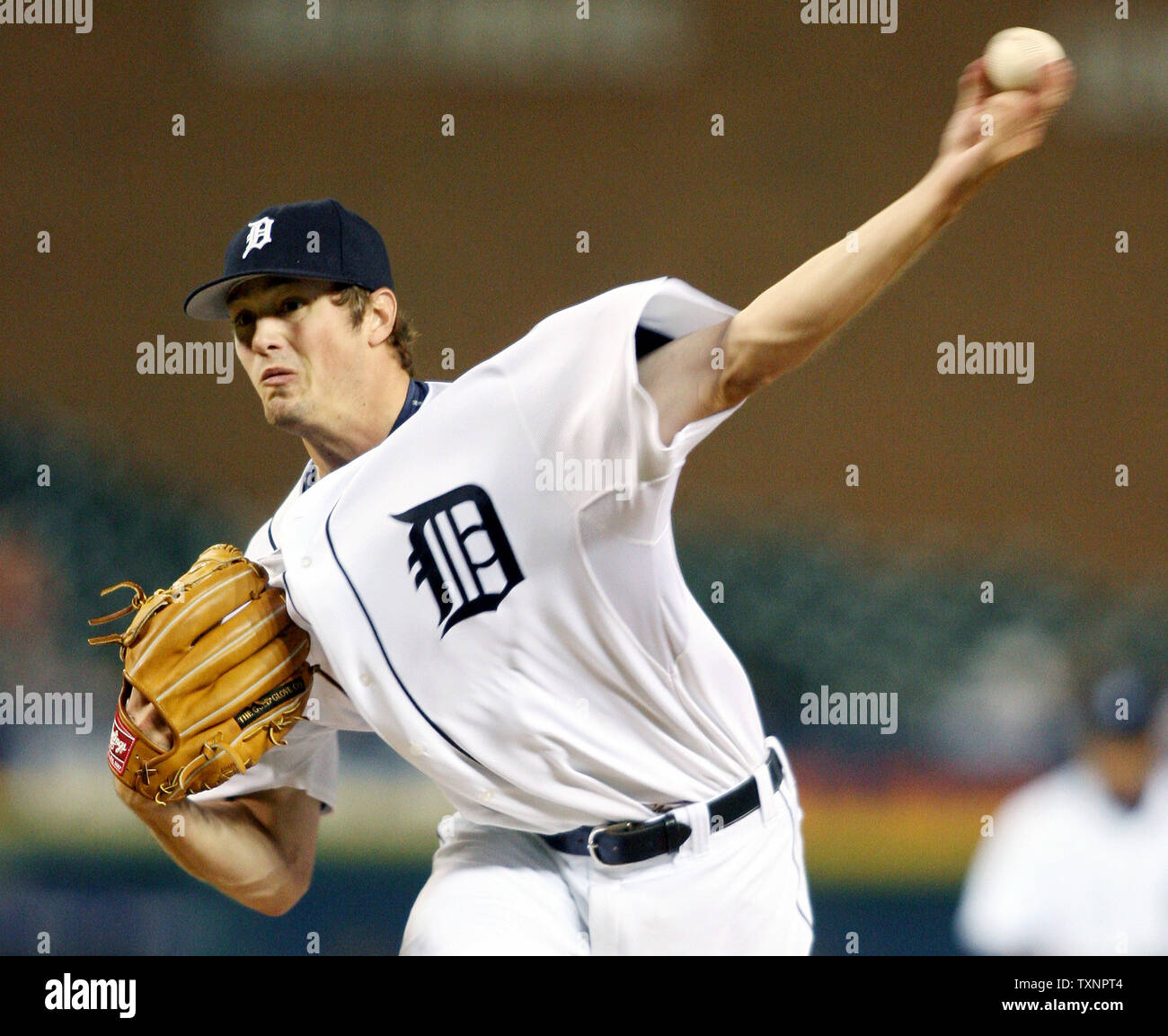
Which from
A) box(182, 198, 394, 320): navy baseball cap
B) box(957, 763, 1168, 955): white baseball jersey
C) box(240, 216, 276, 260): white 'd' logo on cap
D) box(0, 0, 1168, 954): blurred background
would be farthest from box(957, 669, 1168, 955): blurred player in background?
box(240, 216, 276, 260): white 'd' logo on cap

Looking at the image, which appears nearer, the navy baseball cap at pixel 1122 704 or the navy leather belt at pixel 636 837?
the navy leather belt at pixel 636 837

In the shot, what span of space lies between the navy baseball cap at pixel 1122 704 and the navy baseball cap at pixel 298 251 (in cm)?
181

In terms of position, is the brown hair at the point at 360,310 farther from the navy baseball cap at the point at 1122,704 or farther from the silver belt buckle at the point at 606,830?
the navy baseball cap at the point at 1122,704

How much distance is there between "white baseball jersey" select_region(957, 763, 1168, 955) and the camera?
6.88 feet

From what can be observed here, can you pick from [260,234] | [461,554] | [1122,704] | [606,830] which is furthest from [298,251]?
[1122,704]

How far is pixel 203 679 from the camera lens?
48.2 inches

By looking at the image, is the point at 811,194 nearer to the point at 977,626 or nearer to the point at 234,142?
the point at 977,626

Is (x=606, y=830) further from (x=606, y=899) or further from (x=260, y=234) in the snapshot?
(x=260, y=234)

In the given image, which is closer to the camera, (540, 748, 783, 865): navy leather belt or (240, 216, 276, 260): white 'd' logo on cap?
(540, 748, 783, 865): navy leather belt

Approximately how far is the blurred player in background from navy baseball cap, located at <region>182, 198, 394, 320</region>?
151 cm

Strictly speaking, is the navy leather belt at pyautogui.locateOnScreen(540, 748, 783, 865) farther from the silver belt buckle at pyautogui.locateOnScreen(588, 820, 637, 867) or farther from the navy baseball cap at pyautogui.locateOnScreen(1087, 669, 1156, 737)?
the navy baseball cap at pyautogui.locateOnScreen(1087, 669, 1156, 737)

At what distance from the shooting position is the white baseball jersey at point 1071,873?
2.10m

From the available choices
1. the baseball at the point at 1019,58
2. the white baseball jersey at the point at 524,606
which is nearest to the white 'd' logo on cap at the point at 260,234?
the white baseball jersey at the point at 524,606
